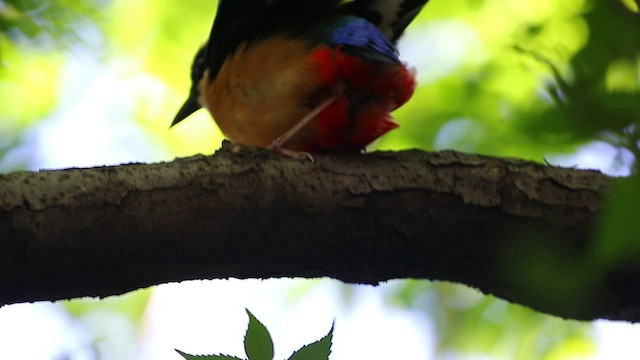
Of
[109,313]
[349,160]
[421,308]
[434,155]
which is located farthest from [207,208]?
[109,313]

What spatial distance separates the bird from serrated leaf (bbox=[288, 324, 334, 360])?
1.29 metres

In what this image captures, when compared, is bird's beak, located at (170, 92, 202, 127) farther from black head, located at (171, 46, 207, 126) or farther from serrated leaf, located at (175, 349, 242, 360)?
serrated leaf, located at (175, 349, 242, 360)

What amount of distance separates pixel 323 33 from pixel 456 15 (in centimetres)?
242

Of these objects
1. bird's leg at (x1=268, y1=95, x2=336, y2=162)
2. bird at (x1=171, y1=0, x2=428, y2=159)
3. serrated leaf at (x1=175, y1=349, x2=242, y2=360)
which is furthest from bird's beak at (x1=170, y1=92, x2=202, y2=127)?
serrated leaf at (x1=175, y1=349, x2=242, y2=360)

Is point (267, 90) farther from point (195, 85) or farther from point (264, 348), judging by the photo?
point (264, 348)

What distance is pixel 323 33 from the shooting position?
3273 millimetres

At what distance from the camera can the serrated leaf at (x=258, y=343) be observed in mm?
1702

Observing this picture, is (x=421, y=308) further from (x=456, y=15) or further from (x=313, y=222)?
(x=313, y=222)

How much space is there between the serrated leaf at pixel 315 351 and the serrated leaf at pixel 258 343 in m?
0.06

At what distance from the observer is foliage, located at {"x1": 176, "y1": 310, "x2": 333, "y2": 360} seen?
5.59 ft

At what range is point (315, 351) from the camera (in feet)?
5.62

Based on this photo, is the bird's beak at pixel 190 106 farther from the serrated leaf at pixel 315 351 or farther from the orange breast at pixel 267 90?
the serrated leaf at pixel 315 351

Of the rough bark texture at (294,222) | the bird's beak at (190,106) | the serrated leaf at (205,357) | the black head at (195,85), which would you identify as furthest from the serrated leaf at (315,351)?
the bird's beak at (190,106)

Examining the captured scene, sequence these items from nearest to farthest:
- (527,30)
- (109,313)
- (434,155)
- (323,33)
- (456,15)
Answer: (527,30)
(434,155)
(323,33)
(456,15)
(109,313)
